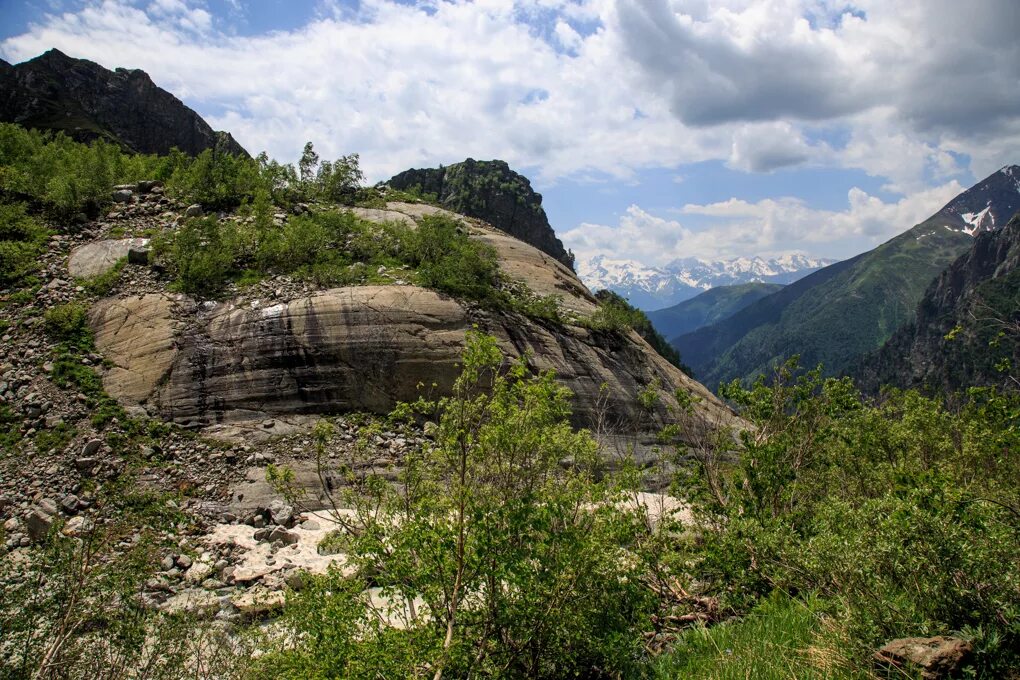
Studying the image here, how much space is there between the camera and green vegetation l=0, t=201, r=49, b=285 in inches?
886

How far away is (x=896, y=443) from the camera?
1600cm

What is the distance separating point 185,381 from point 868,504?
2074 centimetres

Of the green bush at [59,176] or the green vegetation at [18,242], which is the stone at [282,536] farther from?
the green bush at [59,176]

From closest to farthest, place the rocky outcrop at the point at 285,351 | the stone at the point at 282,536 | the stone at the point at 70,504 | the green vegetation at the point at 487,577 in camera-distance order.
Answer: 1. the green vegetation at the point at 487,577
2. the stone at the point at 70,504
3. the stone at the point at 282,536
4. the rocky outcrop at the point at 285,351

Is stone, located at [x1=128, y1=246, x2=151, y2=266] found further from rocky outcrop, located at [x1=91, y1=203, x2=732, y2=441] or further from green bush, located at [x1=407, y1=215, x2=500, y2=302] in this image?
green bush, located at [x1=407, y1=215, x2=500, y2=302]

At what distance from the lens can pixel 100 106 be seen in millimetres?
80250

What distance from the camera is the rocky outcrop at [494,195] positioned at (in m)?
87.7

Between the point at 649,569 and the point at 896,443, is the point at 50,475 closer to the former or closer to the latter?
the point at 649,569

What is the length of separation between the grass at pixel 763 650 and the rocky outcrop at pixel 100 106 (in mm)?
78478

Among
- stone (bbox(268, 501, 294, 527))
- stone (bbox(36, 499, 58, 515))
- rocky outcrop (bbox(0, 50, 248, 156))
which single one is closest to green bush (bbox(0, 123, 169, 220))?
stone (bbox(36, 499, 58, 515))

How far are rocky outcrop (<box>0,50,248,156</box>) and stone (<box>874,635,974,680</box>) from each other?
3169 inches

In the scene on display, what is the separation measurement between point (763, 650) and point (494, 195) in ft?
285

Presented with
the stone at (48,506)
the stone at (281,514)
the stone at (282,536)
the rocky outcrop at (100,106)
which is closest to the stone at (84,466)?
the stone at (48,506)

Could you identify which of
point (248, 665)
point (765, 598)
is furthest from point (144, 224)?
point (765, 598)
